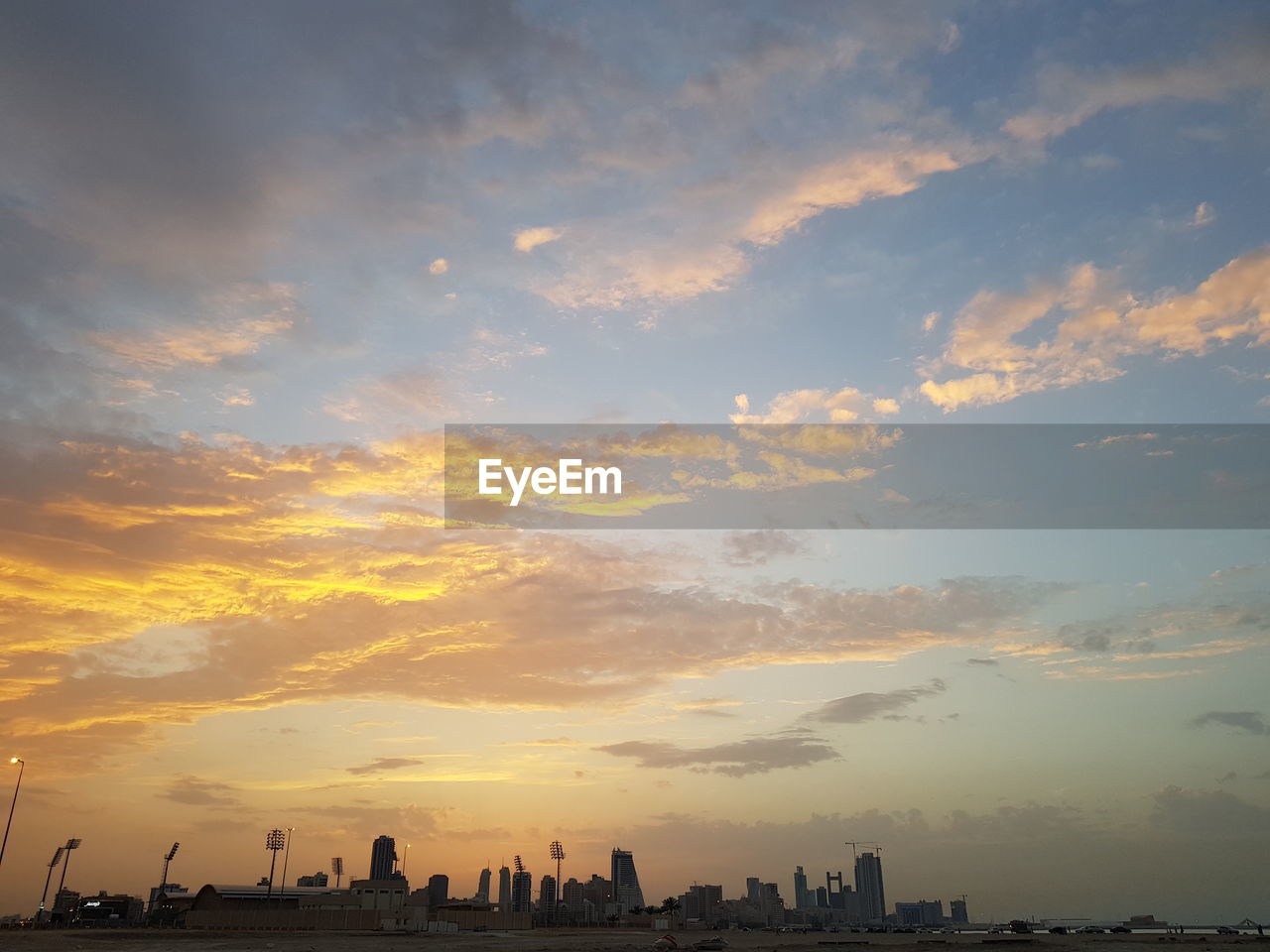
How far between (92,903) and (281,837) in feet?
164

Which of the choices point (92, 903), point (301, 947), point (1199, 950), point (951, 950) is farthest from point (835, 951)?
point (92, 903)

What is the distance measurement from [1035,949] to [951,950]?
12561 mm

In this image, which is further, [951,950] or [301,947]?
[951,950]

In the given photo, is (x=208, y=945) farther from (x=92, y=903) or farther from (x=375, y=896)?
(x=92, y=903)

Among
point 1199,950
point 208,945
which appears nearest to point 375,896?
point 208,945

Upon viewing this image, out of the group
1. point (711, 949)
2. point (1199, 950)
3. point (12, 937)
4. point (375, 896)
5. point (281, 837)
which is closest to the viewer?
point (12, 937)

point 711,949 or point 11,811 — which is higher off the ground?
point 11,811

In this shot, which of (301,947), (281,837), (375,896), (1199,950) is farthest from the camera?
(281,837)

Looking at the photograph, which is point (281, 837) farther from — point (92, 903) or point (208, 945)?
point (208, 945)

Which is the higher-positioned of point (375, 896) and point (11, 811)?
point (11, 811)

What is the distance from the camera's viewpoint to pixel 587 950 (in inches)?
3910

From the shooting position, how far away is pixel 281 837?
192250mm

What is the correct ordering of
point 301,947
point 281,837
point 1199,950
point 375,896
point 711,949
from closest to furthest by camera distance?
point 301,947 → point 711,949 → point 1199,950 → point 375,896 → point 281,837

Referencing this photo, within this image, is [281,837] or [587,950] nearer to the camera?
[587,950]
